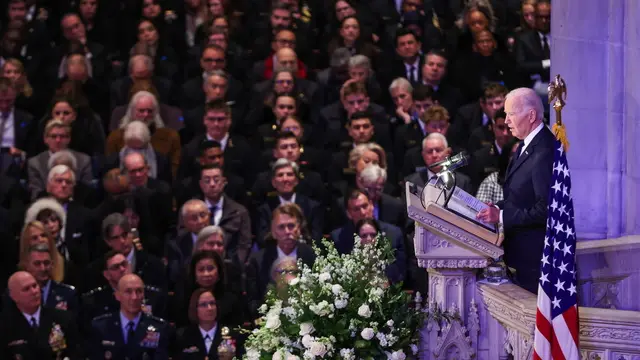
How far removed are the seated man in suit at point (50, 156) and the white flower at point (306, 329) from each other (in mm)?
5883

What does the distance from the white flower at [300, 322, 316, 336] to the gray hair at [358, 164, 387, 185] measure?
481cm

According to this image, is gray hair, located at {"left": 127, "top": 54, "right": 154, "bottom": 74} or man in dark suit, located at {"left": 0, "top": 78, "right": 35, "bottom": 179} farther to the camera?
gray hair, located at {"left": 127, "top": 54, "right": 154, "bottom": 74}

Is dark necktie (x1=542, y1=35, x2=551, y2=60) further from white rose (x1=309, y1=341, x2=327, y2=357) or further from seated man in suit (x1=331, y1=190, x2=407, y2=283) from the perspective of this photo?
white rose (x1=309, y1=341, x2=327, y2=357)

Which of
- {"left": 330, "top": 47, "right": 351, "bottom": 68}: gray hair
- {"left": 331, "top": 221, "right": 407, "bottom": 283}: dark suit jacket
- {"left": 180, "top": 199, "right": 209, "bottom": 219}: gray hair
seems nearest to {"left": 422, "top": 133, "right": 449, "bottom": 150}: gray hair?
{"left": 331, "top": 221, "right": 407, "bottom": 283}: dark suit jacket

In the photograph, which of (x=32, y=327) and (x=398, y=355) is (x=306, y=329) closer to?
(x=398, y=355)

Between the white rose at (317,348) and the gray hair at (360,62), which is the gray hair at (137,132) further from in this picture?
the white rose at (317,348)

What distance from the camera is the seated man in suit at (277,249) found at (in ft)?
34.4

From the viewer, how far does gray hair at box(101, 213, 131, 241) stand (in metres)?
10.7

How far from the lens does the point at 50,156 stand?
11.7m

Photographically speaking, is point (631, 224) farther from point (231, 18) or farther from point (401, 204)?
point (231, 18)

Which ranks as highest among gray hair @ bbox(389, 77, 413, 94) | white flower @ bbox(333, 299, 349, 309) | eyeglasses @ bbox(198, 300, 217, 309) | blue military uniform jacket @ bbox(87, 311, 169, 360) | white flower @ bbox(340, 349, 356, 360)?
gray hair @ bbox(389, 77, 413, 94)

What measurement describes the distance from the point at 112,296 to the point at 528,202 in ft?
17.9

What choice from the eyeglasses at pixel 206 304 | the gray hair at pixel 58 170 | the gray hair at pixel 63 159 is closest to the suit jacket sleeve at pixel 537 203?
the eyeglasses at pixel 206 304

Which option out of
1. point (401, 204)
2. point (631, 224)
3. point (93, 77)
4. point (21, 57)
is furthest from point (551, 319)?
point (21, 57)
